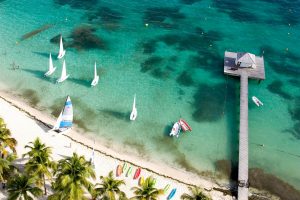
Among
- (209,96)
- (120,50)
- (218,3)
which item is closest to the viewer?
(209,96)

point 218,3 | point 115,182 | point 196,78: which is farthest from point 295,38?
point 115,182

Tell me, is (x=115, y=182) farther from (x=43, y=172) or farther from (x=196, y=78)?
(x=196, y=78)

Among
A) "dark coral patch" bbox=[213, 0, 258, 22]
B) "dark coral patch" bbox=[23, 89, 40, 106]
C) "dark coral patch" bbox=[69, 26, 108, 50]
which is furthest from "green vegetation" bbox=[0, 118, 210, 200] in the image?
"dark coral patch" bbox=[213, 0, 258, 22]

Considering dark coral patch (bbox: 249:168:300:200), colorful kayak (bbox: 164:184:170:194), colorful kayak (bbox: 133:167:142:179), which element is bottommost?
dark coral patch (bbox: 249:168:300:200)

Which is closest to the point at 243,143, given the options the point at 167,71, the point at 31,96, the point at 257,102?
the point at 257,102

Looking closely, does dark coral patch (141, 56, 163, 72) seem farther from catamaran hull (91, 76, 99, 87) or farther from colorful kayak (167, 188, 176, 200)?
colorful kayak (167, 188, 176, 200)

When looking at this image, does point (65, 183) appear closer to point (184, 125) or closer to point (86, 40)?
point (184, 125)

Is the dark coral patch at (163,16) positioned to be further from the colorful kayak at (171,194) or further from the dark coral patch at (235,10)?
the colorful kayak at (171,194)
